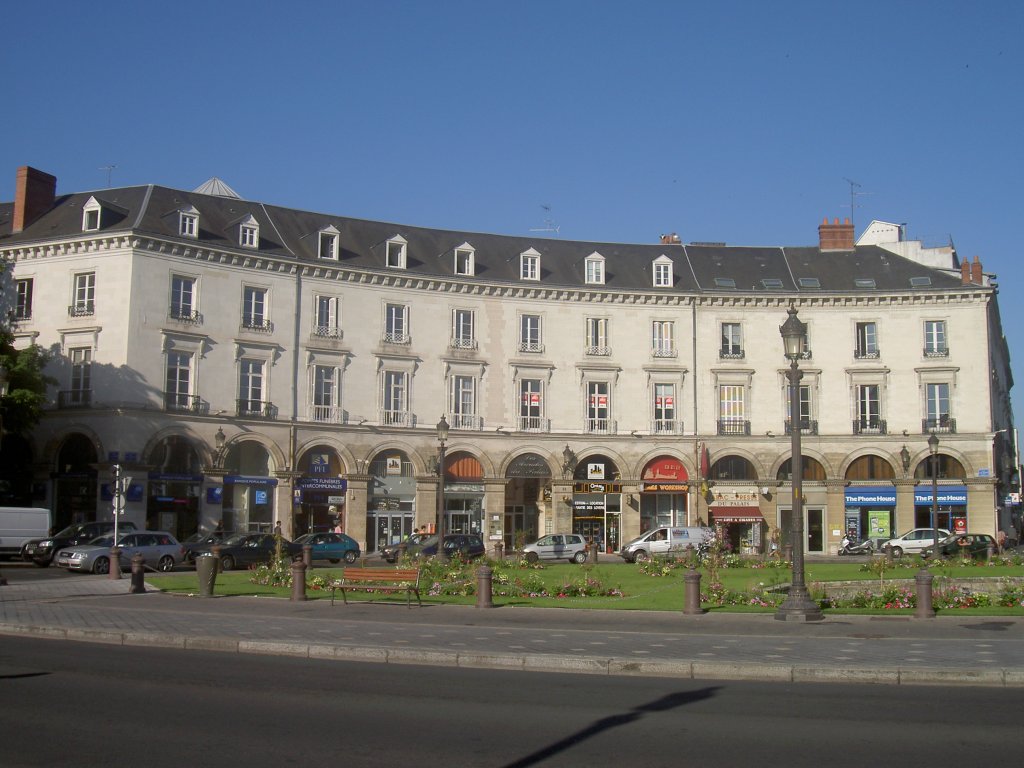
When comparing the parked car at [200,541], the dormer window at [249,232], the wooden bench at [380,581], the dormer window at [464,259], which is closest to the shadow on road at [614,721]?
the wooden bench at [380,581]

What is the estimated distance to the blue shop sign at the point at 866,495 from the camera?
2036 inches

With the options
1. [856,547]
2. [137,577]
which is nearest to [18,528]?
[137,577]

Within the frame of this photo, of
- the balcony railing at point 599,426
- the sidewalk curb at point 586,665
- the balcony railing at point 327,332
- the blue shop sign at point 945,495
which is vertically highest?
the balcony railing at point 327,332

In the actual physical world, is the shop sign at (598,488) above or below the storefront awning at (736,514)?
above

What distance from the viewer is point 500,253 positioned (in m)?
55.3

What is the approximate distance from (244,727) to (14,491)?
4036 cm

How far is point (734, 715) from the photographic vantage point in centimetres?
1071

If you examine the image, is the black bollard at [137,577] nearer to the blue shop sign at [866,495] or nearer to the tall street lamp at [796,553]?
the tall street lamp at [796,553]

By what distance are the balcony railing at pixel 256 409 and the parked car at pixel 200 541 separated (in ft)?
20.1

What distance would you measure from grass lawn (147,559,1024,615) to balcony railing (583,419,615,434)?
18575 millimetres

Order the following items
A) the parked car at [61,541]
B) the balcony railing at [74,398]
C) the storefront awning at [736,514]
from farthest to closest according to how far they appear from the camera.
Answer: the storefront awning at [736,514]
the balcony railing at [74,398]
the parked car at [61,541]

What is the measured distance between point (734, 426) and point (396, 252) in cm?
1906

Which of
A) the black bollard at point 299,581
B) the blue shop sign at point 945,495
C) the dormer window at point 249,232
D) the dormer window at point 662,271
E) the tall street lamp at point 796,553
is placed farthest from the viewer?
the dormer window at point 662,271

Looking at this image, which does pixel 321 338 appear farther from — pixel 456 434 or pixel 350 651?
pixel 350 651
